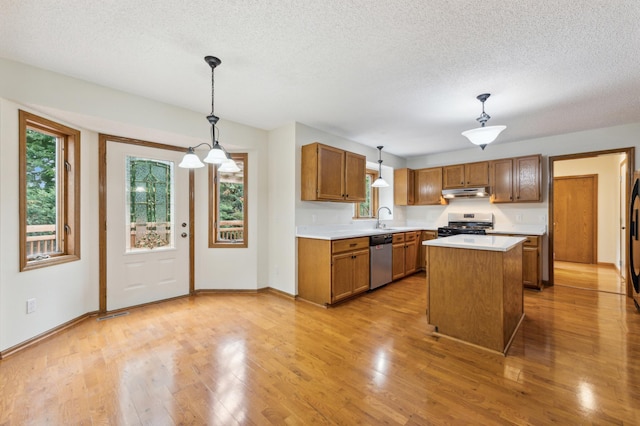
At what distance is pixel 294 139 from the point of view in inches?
149

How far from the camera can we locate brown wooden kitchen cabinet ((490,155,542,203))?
438 centimetres

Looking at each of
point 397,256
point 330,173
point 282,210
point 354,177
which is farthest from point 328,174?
point 397,256

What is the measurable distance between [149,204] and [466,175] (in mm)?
5207

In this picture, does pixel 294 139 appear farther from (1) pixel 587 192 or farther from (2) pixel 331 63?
(1) pixel 587 192

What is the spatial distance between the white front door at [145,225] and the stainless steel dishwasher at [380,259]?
2661mm

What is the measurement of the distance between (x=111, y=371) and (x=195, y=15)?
2.61 m

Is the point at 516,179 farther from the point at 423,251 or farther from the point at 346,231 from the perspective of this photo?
the point at 346,231

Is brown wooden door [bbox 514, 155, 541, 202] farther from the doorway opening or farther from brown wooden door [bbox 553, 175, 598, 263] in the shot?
brown wooden door [bbox 553, 175, 598, 263]

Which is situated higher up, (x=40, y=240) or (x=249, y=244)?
(x=40, y=240)

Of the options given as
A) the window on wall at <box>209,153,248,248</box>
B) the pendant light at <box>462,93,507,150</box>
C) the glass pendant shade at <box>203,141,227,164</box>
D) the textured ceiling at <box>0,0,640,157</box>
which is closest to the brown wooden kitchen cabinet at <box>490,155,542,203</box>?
the textured ceiling at <box>0,0,640,157</box>

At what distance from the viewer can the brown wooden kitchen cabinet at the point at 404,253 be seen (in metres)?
4.61

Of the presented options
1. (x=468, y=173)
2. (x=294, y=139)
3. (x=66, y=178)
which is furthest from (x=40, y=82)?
(x=468, y=173)

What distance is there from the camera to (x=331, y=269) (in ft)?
11.2

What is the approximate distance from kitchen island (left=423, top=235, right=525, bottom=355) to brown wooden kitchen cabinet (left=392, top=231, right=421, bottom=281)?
1.85 metres
